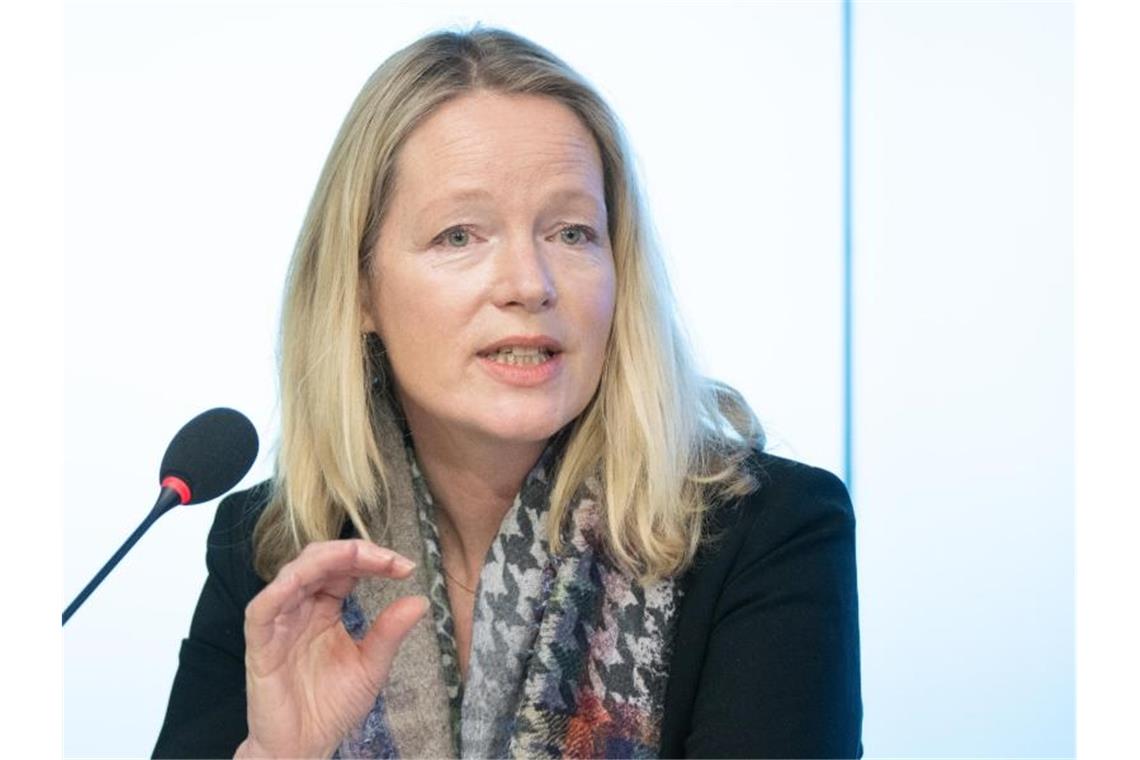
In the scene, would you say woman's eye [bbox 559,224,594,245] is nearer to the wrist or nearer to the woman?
the woman

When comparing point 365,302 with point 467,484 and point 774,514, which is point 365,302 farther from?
point 774,514

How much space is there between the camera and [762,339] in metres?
2.63

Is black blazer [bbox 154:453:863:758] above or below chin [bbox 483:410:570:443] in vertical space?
below

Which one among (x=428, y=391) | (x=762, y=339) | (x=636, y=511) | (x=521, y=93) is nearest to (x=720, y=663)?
(x=636, y=511)

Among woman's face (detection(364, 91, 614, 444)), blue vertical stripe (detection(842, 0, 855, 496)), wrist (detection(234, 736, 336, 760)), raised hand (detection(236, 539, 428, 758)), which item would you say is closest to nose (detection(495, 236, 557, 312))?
woman's face (detection(364, 91, 614, 444))

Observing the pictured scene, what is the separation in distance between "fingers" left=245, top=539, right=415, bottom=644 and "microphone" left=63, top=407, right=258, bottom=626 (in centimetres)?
10

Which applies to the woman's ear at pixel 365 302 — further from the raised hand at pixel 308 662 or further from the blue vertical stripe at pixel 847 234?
the blue vertical stripe at pixel 847 234

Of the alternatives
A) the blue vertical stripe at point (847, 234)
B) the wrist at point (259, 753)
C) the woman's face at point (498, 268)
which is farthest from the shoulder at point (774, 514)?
the blue vertical stripe at point (847, 234)

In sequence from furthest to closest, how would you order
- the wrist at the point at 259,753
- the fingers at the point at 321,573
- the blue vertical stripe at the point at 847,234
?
the blue vertical stripe at the point at 847,234
the wrist at the point at 259,753
the fingers at the point at 321,573

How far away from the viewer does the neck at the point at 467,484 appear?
5.06 feet

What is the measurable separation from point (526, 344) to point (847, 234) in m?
1.41

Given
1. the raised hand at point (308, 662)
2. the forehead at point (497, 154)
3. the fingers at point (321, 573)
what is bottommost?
the raised hand at point (308, 662)

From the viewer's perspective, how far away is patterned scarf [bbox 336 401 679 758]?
141 cm

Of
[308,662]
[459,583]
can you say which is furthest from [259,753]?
[459,583]
